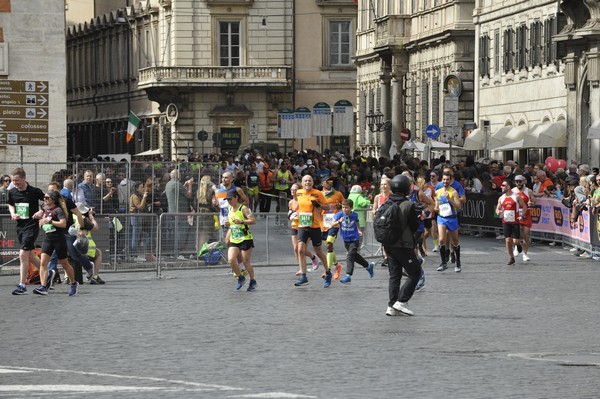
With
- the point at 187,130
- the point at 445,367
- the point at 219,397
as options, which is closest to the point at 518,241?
the point at 445,367

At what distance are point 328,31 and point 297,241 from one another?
63.7m

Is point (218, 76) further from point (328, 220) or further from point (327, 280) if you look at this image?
point (327, 280)

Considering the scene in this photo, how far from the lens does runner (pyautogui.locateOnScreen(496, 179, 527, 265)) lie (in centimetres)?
3117

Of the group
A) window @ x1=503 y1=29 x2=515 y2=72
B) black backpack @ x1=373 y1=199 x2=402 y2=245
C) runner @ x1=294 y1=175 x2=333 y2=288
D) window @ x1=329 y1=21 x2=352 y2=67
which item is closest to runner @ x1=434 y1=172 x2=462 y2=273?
runner @ x1=294 y1=175 x2=333 y2=288

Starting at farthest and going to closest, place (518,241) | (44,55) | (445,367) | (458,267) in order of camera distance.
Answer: (44,55) → (518,241) → (458,267) → (445,367)

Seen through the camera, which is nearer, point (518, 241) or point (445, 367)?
point (445, 367)

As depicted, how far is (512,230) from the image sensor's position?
31.2 m

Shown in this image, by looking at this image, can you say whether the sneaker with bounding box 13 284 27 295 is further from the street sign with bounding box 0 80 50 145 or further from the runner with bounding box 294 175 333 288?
the street sign with bounding box 0 80 50 145

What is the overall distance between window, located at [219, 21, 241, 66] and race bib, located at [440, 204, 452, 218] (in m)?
61.0

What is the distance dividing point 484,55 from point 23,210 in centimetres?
3813

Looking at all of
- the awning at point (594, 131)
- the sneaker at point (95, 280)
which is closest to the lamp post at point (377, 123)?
the awning at point (594, 131)

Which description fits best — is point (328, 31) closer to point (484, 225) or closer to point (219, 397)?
point (484, 225)

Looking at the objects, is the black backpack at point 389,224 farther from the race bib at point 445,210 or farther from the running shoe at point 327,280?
the race bib at point 445,210

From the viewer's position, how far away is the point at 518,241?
3180cm
